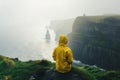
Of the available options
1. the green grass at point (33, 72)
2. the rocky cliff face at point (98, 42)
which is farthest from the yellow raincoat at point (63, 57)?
the rocky cliff face at point (98, 42)

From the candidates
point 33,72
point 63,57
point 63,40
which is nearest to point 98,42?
point 33,72

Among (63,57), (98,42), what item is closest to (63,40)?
(63,57)

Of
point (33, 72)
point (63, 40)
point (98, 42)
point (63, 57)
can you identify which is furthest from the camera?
point (98, 42)

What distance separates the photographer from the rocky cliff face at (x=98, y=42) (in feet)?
490

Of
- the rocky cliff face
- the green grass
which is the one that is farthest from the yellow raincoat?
the rocky cliff face

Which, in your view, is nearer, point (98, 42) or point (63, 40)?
point (63, 40)

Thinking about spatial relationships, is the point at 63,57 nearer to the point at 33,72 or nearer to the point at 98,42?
the point at 33,72

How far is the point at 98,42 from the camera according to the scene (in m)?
165

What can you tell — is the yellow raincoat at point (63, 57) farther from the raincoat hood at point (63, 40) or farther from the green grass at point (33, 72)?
the green grass at point (33, 72)

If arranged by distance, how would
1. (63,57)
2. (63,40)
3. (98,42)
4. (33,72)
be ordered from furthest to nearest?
(98,42) → (33,72) → (63,57) → (63,40)

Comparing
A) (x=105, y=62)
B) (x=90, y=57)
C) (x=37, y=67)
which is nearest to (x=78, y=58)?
(x=90, y=57)

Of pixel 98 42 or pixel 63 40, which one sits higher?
pixel 63 40

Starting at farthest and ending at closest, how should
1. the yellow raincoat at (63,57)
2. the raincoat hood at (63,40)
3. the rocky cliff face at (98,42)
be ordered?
the rocky cliff face at (98,42) → the yellow raincoat at (63,57) → the raincoat hood at (63,40)

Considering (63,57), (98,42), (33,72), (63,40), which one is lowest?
(98,42)
